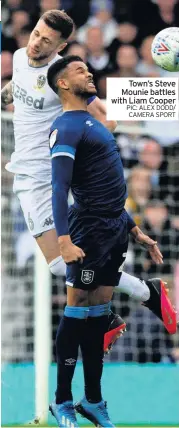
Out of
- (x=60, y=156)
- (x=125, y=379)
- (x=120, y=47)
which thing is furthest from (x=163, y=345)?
(x=60, y=156)

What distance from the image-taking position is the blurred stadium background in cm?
722

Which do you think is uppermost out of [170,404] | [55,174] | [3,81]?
[3,81]

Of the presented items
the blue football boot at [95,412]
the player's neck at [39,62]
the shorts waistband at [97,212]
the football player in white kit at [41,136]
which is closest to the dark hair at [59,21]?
the football player in white kit at [41,136]

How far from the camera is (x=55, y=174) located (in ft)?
19.9

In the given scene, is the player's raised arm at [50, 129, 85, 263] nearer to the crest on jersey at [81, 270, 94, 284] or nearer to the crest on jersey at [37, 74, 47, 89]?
the crest on jersey at [81, 270, 94, 284]

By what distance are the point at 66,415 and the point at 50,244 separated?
1021 mm

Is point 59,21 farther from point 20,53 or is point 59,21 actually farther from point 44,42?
point 20,53

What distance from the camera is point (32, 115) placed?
6.78 m

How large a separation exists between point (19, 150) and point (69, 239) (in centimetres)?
107

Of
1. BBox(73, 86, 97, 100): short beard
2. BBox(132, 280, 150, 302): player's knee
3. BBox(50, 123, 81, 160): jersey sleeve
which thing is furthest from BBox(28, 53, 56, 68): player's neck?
BBox(132, 280, 150, 302): player's knee

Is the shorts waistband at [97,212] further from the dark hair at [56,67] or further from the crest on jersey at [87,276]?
the dark hair at [56,67]

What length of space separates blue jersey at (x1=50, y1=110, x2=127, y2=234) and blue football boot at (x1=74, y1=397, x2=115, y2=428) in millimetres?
1046

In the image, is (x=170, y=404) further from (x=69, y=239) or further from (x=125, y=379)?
(x=69, y=239)
